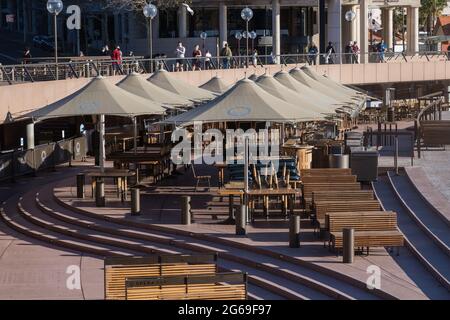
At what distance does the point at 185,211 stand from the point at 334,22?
56.0m

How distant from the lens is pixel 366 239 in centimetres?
1862

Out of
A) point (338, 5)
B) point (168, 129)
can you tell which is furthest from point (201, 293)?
point (338, 5)

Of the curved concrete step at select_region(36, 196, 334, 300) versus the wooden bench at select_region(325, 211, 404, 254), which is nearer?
the curved concrete step at select_region(36, 196, 334, 300)

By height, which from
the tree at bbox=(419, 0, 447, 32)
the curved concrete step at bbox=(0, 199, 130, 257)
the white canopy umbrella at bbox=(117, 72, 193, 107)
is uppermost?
the tree at bbox=(419, 0, 447, 32)

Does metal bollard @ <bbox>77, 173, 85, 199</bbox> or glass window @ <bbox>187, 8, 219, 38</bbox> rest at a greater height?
glass window @ <bbox>187, 8, 219, 38</bbox>

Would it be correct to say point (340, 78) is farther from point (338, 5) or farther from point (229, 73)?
point (338, 5)

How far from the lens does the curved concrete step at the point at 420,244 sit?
17.3 meters

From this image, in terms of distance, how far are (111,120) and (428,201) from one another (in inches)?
967

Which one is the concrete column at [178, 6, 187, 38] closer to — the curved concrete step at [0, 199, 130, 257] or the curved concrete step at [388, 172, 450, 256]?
the curved concrete step at [388, 172, 450, 256]

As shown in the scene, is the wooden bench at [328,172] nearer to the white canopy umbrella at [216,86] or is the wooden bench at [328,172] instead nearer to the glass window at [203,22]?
the white canopy umbrella at [216,86]

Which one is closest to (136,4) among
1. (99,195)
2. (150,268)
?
(99,195)

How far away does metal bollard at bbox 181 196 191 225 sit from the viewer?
21781mm

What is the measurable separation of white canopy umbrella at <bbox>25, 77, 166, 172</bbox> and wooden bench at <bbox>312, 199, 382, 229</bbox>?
6109 millimetres

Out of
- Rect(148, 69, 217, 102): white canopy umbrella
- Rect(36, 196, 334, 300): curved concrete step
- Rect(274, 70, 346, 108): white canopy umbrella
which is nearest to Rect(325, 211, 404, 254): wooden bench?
Rect(36, 196, 334, 300): curved concrete step
